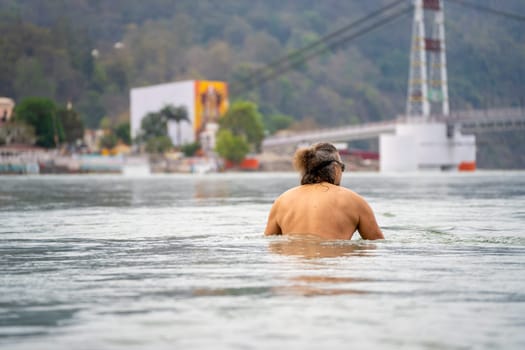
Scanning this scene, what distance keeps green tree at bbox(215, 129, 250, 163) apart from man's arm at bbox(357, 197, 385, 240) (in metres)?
115

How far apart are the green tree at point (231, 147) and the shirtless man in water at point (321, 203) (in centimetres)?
11550

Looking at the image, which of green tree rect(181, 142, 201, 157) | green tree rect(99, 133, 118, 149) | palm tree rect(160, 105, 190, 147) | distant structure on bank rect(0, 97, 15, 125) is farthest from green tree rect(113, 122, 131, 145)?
green tree rect(181, 142, 201, 157)

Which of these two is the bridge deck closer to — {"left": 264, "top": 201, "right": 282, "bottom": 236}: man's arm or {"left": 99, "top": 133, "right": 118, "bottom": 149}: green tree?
{"left": 99, "top": 133, "right": 118, "bottom": 149}: green tree

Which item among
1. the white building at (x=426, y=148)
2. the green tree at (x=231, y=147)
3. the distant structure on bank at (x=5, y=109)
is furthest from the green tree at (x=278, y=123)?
the white building at (x=426, y=148)

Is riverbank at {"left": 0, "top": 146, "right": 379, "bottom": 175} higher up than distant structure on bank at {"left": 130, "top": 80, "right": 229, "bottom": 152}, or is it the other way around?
distant structure on bank at {"left": 130, "top": 80, "right": 229, "bottom": 152}

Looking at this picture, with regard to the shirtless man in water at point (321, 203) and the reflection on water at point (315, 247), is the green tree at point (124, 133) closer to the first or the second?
the reflection on water at point (315, 247)

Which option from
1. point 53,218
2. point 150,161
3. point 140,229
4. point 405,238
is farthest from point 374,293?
point 150,161

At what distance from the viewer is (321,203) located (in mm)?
8461

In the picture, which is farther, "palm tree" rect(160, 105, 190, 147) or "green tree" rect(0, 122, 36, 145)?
"palm tree" rect(160, 105, 190, 147)

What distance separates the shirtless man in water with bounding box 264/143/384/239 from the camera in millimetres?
8320

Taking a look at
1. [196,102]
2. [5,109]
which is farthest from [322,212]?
[5,109]

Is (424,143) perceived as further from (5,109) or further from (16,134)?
(5,109)

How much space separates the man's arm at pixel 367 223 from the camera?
8.53 m

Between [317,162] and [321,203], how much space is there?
361 mm
